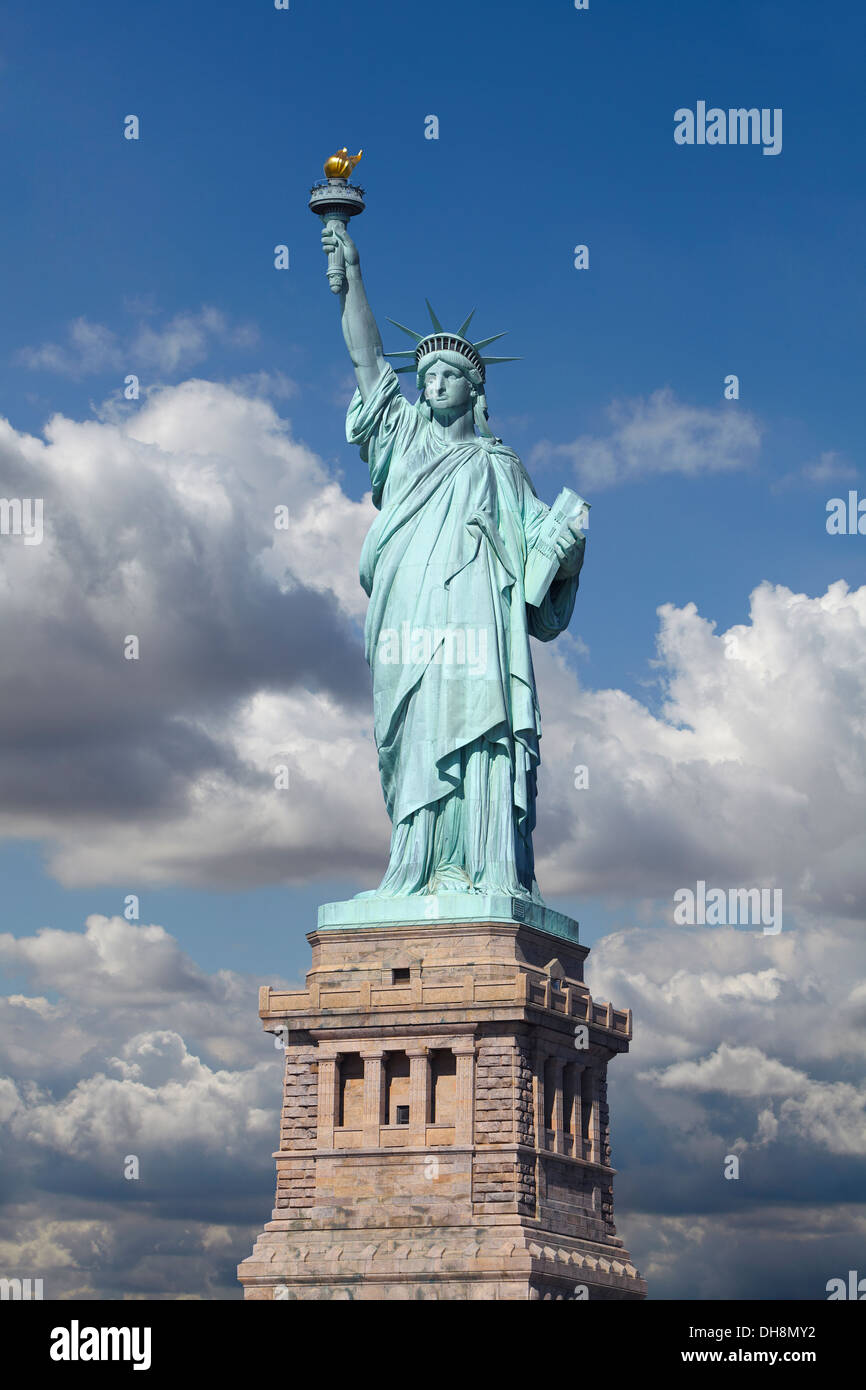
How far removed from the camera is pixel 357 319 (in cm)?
Result: 4909

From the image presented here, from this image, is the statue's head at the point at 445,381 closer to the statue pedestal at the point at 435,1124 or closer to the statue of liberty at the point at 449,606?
the statue of liberty at the point at 449,606

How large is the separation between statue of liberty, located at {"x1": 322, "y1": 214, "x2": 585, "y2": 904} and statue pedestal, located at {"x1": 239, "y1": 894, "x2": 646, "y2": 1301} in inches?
63.6

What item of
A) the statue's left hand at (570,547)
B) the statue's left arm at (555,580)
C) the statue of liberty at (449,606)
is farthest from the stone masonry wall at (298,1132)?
the statue's left hand at (570,547)

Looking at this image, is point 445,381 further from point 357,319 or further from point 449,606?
point 449,606

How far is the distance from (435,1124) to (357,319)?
663 inches

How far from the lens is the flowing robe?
4675 centimetres

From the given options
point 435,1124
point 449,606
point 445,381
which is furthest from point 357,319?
point 435,1124

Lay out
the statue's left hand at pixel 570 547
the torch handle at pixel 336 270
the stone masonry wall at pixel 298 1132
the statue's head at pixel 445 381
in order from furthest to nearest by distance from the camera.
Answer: the statue's head at pixel 445 381
the torch handle at pixel 336 270
the statue's left hand at pixel 570 547
the stone masonry wall at pixel 298 1132

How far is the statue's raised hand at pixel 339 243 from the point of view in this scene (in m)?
48.9

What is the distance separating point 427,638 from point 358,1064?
872 cm
